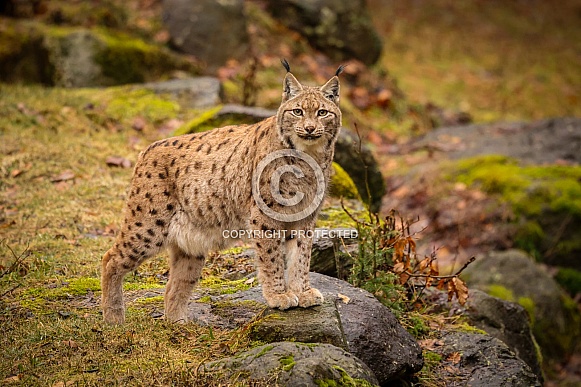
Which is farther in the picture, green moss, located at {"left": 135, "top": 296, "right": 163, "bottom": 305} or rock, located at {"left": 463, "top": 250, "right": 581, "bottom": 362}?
rock, located at {"left": 463, "top": 250, "right": 581, "bottom": 362}

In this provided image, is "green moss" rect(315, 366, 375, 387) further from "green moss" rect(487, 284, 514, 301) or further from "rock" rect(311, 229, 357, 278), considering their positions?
"green moss" rect(487, 284, 514, 301)

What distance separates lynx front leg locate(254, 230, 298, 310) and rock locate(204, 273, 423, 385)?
0.13 metres

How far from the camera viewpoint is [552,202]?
12680 mm

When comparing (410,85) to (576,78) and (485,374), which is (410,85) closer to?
(576,78)

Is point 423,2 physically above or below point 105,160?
above

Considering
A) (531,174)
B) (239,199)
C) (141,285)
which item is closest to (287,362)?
(239,199)

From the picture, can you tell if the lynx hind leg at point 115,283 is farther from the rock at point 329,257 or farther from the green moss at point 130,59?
the green moss at point 130,59

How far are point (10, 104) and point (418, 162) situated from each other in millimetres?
7794

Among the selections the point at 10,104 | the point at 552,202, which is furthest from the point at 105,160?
the point at 552,202

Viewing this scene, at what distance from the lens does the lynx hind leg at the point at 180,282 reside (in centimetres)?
668

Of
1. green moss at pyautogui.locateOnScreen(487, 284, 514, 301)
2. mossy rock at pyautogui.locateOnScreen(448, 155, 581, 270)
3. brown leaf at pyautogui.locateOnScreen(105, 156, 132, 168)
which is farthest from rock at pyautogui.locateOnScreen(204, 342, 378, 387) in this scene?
mossy rock at pyautogui.locateOnScreen(448, 155, 581, 270)

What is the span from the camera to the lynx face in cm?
609

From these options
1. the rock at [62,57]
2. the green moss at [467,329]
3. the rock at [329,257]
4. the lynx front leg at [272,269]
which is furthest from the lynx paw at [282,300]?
the rock at [62,57]

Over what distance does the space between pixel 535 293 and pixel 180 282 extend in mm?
5969
